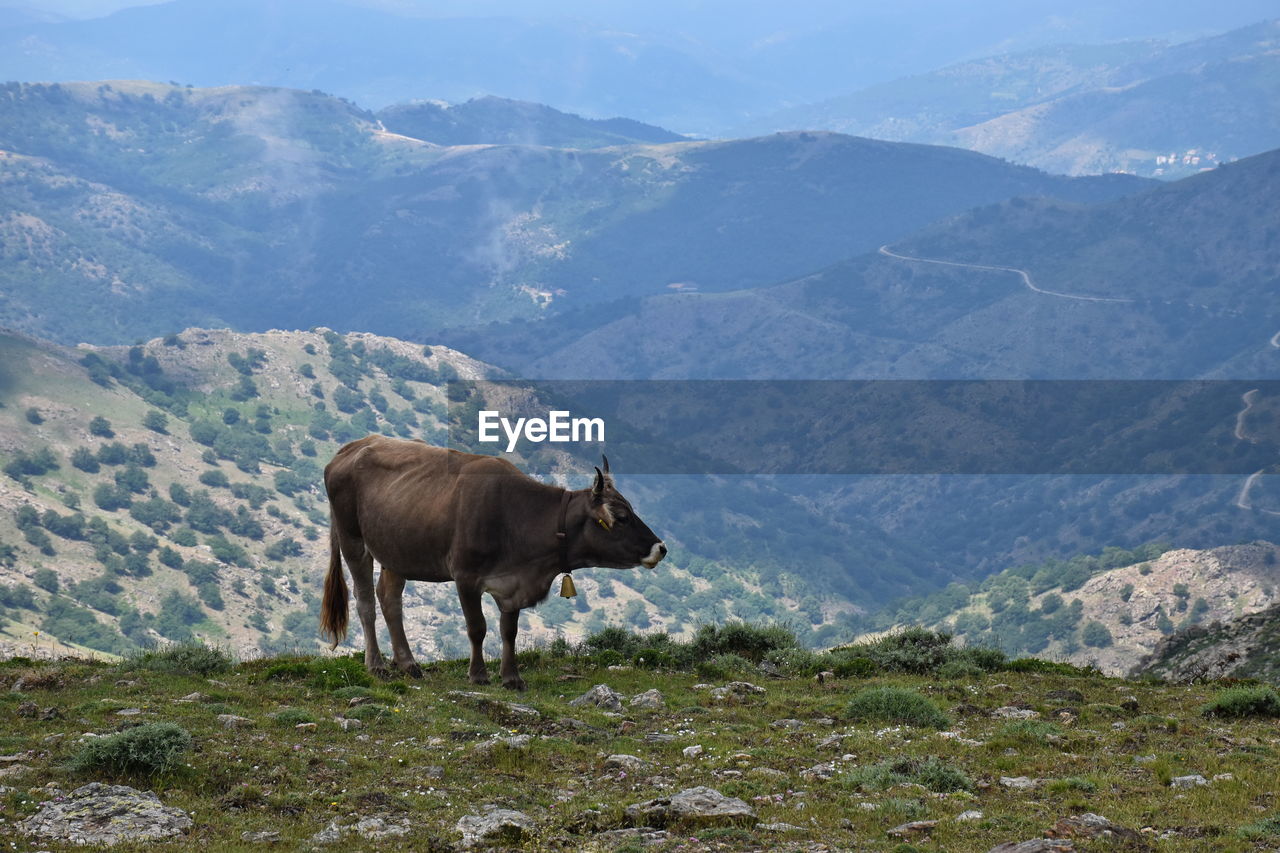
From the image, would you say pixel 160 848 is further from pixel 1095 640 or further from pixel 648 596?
pixel 648 596

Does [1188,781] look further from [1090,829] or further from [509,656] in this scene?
[509,656]

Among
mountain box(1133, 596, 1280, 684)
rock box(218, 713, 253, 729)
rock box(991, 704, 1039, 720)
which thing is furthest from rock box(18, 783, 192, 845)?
mountain box(1133, 596, 1280, 684)

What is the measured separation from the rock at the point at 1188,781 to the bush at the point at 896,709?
3.72m

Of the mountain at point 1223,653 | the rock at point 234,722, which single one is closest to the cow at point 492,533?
the rock at point 234,722

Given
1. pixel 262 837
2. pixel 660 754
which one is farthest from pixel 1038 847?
pixel 262 837

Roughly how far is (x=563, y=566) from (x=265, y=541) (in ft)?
565

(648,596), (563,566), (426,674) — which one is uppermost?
(563,566)

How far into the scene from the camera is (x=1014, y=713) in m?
18.7

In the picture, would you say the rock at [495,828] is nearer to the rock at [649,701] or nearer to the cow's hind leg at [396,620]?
the rock at [649,701]

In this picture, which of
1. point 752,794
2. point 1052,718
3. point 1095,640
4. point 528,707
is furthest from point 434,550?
point 1095,640

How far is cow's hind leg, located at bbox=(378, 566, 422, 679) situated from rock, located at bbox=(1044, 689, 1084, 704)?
9315 mm

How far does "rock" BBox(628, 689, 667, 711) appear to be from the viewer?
19225mm

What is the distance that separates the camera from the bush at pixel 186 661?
20250 mm

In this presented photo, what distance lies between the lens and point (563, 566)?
20.5 metres
